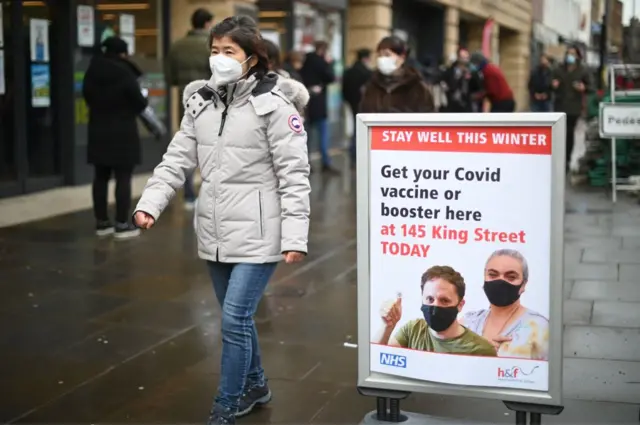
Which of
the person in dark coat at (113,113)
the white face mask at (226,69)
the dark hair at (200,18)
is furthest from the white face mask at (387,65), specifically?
the white face mask at (226,69)

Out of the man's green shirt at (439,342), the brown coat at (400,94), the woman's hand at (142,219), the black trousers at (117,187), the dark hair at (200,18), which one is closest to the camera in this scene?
the man's green shirt at (439,342)

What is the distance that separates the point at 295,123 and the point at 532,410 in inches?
59.1

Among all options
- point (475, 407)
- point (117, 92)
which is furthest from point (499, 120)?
point (117, 92)

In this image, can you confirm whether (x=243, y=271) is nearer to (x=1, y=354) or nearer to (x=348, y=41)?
(x=1, y=354)

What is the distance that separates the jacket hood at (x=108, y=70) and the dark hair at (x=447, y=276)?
5433 millimetres

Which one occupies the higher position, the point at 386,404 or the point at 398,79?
the point at 398,79

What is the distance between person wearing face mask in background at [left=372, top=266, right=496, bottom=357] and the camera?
3.83 m

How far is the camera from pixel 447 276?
3850 millimetres

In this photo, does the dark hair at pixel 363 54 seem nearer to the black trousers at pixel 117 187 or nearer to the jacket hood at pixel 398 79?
the black trousers at pixel 117 187

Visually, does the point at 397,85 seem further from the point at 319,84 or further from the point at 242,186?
the point at 319,84

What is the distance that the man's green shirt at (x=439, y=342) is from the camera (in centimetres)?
382

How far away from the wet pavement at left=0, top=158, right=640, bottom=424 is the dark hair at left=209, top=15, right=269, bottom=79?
156 cm

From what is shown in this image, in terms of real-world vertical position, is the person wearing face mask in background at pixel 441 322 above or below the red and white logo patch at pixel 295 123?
below

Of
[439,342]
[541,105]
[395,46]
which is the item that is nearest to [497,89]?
[395,46]
